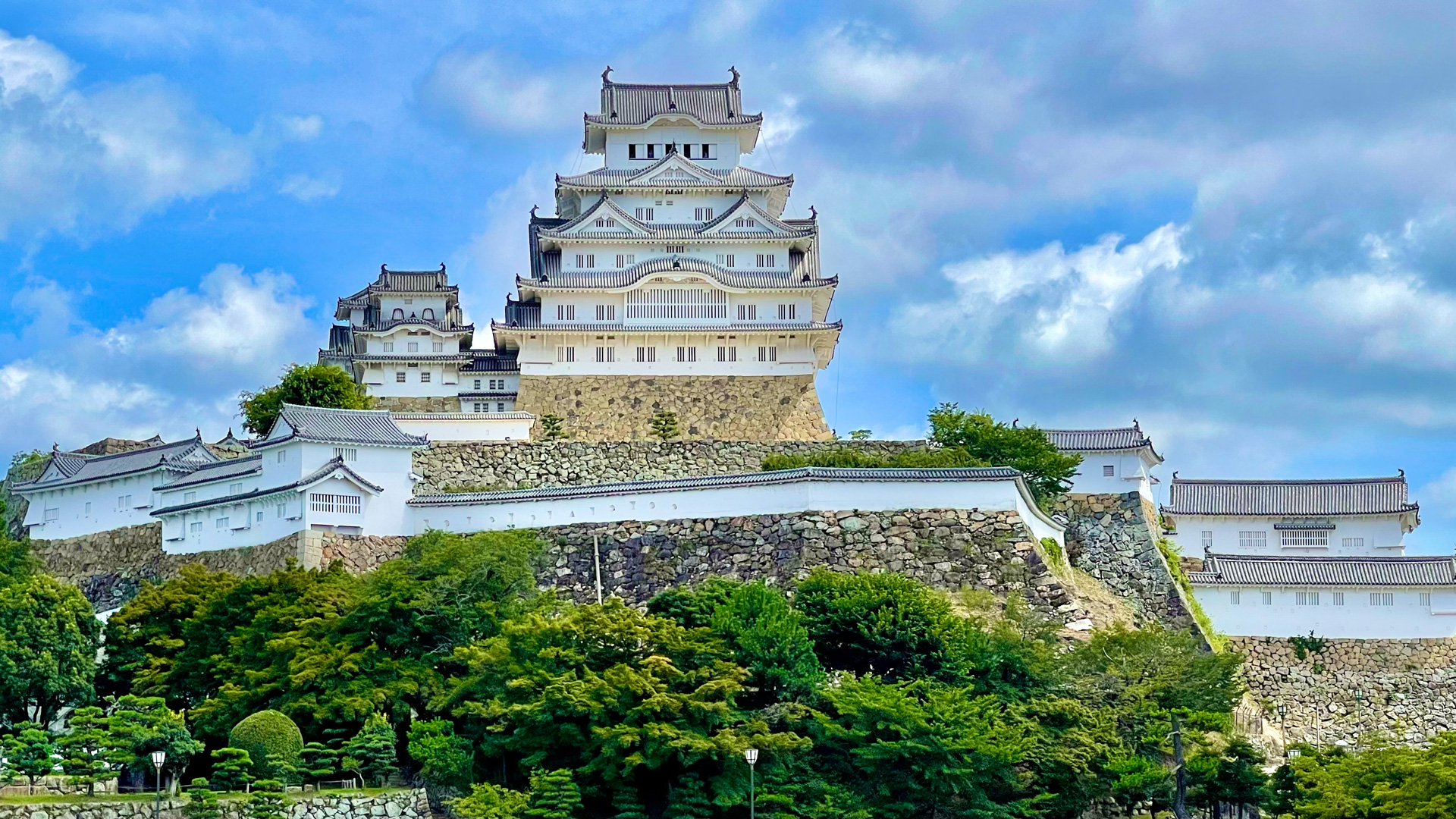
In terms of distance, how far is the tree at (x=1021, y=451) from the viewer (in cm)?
4588

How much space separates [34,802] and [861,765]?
523 inches

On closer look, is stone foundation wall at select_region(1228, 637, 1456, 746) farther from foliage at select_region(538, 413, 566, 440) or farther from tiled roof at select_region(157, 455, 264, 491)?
tiled roof at select_region(157, 455, 264, 491)

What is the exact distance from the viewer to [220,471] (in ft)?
151

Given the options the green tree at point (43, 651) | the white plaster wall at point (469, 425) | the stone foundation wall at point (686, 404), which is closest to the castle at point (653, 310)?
the stone foundation wall at point (686, 404)

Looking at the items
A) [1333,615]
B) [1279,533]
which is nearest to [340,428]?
[1333,615]

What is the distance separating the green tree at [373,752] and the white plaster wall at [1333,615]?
67.9 feet

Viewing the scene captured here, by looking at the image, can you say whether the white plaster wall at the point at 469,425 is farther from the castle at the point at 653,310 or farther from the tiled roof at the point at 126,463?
the tiled roof at the point at 126,463

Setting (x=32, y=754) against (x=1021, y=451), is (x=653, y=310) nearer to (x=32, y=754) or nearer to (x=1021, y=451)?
(x=1021, y=451)

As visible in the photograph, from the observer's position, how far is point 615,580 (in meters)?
41.0

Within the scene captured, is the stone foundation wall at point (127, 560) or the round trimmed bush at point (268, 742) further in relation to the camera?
the stone foundation wall at point (127, 560)

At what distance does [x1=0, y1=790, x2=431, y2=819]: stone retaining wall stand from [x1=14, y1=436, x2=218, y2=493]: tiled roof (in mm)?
15302

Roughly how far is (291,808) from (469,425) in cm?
1984

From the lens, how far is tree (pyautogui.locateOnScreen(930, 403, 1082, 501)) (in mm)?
45875

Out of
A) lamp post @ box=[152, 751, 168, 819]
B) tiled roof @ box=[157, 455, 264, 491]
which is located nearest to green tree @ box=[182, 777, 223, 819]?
lamp post @ box=[152, 751, 168, 819]
